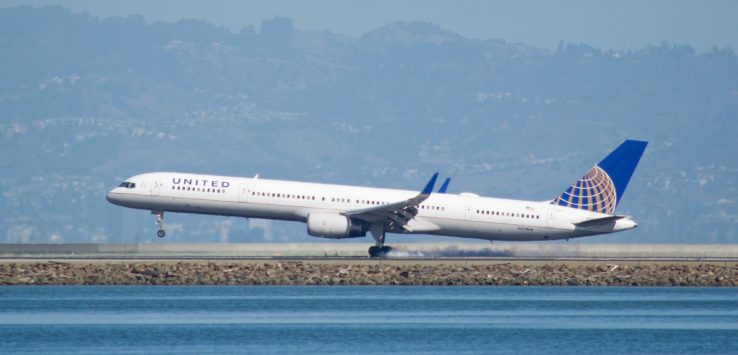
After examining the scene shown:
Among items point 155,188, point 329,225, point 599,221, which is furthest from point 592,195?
point 155,188

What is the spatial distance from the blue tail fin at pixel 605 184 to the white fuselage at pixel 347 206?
64.9 inches

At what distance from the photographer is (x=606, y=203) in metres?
76.2

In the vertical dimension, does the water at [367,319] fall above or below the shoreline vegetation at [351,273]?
below

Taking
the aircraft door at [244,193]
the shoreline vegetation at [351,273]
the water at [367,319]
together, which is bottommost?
the water at [367,319]

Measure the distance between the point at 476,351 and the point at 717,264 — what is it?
2569 centimetres

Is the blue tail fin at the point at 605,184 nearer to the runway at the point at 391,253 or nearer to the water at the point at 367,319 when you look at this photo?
the runway at the point at 391,253

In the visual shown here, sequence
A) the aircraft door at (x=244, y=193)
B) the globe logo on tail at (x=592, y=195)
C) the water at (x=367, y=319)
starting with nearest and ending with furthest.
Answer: the water at (x=367, y=319), the aircraft door at (x=244, y=193), the globe logo on tail at (x=592, y=195)

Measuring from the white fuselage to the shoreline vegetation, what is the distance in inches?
170

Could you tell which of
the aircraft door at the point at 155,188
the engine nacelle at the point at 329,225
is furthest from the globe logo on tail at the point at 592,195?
the aircraft door at the point at 155,188

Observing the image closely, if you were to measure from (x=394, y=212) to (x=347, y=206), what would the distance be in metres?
2.27

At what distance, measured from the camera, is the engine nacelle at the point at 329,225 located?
232ft

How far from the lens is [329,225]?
7062cm

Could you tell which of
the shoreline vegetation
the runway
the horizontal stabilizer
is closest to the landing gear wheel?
the runway

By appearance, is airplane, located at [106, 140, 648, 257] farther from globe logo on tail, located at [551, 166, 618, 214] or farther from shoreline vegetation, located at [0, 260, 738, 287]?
shoreline vegetation, located at [0, 260, 738, 287]
